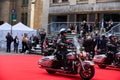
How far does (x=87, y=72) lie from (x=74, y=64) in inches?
31.7

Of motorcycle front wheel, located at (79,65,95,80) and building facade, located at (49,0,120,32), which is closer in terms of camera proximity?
motorcycle front wheel, located at (79,65,95,80)

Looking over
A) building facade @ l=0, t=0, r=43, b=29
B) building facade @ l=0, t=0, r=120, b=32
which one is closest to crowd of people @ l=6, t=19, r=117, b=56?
building facade @ l=0, t=0, r=120, b=32

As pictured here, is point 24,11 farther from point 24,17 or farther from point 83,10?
point 83,10

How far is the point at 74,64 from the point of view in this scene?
1631cm

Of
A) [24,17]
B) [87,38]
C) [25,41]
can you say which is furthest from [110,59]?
[24,17]

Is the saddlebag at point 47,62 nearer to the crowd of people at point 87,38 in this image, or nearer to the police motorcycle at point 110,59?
the police motorcycle at point 110,59

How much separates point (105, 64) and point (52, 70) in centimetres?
470

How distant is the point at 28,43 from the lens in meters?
36.1

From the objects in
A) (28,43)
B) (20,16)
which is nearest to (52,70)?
(28,43)

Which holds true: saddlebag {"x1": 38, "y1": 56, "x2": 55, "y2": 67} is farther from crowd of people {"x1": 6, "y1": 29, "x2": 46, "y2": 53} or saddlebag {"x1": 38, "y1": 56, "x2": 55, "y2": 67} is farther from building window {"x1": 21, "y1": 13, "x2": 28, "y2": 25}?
building window {"x1": 21, "y1": 13, "x2": 28, "y2": 25}

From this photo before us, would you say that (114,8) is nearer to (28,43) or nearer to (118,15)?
(118,15)

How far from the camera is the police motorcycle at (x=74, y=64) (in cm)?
1571

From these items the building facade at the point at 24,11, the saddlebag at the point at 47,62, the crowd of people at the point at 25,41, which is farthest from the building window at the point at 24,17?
the saddlebag at the point at 47,62

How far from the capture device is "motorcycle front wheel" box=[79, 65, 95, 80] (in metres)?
15.6
